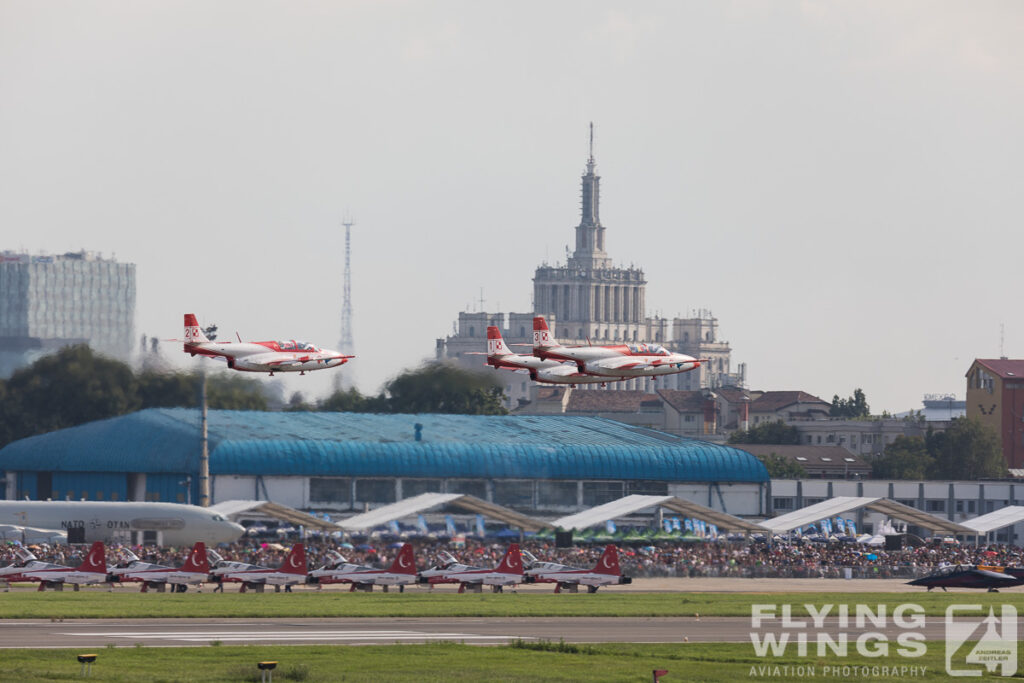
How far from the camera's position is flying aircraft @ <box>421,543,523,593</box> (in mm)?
116875

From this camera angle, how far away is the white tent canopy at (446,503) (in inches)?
5763

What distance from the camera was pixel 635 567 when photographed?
13812 centimetres

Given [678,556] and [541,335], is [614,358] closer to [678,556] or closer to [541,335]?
[541,335]

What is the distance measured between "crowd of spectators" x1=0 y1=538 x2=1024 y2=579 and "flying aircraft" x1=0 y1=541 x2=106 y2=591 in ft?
48.5

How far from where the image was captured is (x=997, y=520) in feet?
559

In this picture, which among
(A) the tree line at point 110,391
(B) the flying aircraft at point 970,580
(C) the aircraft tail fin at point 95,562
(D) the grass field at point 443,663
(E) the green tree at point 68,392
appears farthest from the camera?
(E) the green tree at point 68,392

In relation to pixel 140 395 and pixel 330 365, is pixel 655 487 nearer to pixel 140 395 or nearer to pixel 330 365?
pixel 140 395

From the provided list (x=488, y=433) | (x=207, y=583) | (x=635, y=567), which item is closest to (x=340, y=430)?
(x=488, y=433)

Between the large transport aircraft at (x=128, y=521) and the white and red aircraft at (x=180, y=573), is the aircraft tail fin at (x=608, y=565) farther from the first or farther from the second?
the large transport aircraft at (x=128, y=521)

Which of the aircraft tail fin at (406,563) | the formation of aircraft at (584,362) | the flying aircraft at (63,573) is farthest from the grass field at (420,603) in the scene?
the formation of aircraft at (584,362)

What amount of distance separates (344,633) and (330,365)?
12.3 m

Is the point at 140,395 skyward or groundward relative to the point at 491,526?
skyward

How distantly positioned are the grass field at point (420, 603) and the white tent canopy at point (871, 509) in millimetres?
40026

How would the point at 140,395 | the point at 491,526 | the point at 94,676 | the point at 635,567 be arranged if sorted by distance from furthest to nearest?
1. the point at 140,395
2. the point at 491,526
3. the point at 635,567
4. the point at 94,676
